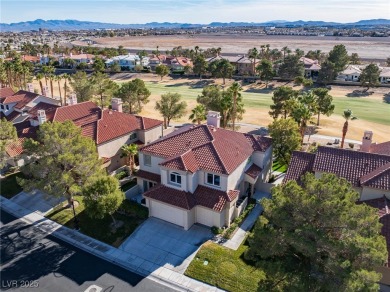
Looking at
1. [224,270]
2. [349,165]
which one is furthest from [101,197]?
[349,165]

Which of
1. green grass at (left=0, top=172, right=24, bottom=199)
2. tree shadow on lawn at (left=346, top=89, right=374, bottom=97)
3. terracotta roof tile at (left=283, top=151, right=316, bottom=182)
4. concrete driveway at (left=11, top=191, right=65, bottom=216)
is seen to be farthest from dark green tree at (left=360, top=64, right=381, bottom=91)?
green grass at (left=0, top=172, right=24, bottom=199)

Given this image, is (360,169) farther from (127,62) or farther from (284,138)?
(127,62)

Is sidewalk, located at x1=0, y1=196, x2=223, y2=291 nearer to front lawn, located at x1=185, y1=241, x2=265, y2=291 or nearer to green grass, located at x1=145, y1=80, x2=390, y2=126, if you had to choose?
front lawn, located at x1=185, y1=241, x2=265, y2=291

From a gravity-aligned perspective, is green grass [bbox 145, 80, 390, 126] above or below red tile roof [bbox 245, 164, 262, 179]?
below

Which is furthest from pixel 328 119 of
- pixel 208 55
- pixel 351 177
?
pixel 208 55

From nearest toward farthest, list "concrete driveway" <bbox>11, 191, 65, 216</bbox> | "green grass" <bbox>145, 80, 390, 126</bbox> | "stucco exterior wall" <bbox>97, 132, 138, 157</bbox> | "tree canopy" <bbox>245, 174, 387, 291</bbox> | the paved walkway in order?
"tree canopy" <bbox>245, 174, 387, 291</bbox>
the paved walkway
"concrete driveway" <bbox>11, 191, 65, 216</bbox>
"stucco exterior wall" <bbox>97, 132, 138, 157</bbox>
"green grass" <bbox>145, 80, 390, 126</bbox>

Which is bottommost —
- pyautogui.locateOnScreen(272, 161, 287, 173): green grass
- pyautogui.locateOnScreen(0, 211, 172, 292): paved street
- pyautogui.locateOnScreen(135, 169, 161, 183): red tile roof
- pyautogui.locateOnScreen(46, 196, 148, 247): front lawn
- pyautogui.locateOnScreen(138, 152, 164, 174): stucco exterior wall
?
pyautogui.locateOnScreen(0, 211, 172, 292): paved street

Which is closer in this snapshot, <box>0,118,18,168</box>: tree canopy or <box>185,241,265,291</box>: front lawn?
<box>185,241,265,291</box>: front lawn
